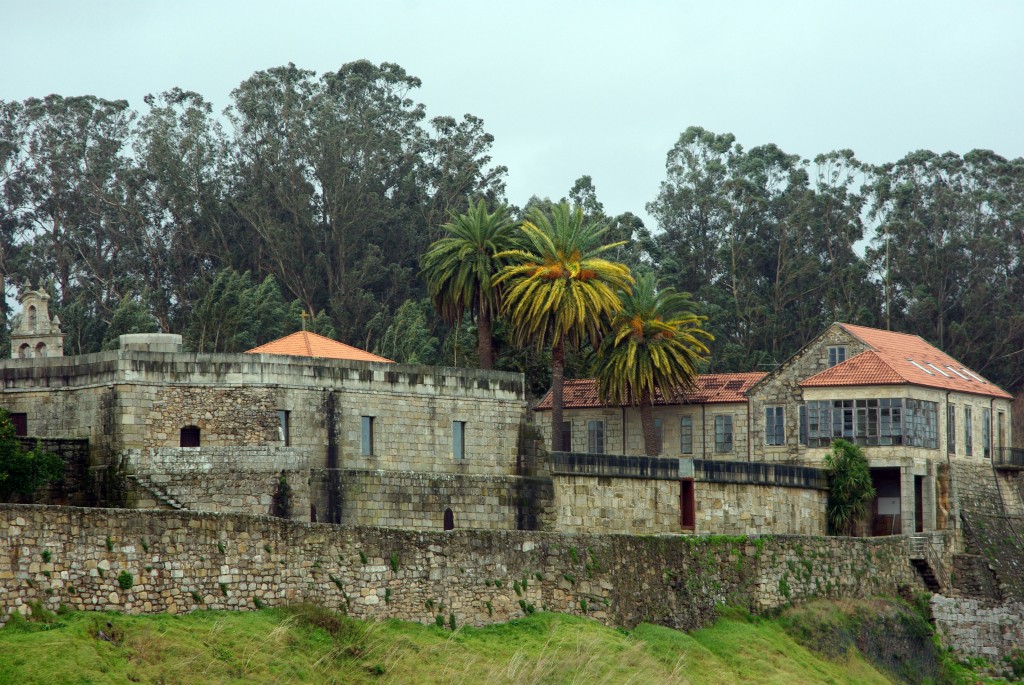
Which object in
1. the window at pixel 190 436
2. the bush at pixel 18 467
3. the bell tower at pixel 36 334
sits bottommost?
the bush at pixel 18 467

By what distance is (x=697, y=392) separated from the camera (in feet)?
223

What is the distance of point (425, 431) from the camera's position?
51062mm

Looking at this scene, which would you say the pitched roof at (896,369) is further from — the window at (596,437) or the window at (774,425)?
the window at (596,437)

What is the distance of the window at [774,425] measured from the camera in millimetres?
64938

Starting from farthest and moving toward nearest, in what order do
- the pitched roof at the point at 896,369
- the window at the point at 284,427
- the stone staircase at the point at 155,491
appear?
1. the pitched roof at the point at 896,369
2. the window at the point at 284,427
3. the stone staircase at the point at 155,491

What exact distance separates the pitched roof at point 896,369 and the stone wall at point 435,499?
15.5m

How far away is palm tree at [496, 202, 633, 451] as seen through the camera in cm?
6141

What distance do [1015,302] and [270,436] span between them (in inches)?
2565

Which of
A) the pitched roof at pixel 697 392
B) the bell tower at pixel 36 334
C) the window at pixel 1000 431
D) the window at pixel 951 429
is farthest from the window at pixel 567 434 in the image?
the bell tower at pixel 36 334

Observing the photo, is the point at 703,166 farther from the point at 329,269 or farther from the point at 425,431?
the point at 425,431

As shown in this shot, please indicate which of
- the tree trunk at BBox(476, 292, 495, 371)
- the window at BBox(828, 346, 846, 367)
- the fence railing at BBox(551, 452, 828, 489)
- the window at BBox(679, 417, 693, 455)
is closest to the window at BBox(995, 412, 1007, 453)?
the window at BBox(828, 346, 846, 367)

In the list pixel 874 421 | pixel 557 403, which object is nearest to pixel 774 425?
pixel 874 421

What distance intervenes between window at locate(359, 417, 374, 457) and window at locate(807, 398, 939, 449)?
20551 millimetres

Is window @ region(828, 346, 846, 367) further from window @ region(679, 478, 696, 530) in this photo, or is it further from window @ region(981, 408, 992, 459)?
window @ region(679, 478, 696, 530)
